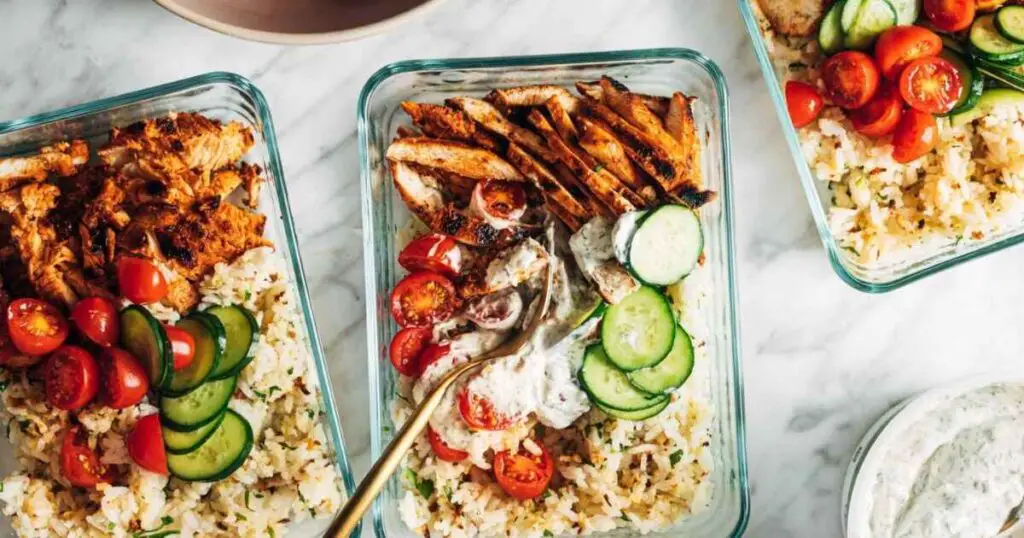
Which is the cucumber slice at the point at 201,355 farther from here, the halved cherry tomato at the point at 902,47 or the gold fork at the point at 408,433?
the halved cherry tomato at the point at 902,47

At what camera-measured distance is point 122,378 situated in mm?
2430

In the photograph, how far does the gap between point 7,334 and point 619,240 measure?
5.24 feet

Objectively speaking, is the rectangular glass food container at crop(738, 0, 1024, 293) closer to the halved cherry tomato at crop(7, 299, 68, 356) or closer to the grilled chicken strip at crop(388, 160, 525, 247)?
the grilled chicken strip at crop(388, 160, 525, 247)

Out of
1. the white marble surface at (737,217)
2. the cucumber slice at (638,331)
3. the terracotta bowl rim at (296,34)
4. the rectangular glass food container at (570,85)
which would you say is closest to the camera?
the terracotta bowl rim at (296,34)

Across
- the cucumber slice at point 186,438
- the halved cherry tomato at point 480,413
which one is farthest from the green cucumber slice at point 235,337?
the halved cherry tomato at point 480,413

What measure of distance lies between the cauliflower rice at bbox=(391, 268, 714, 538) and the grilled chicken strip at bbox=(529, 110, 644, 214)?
0.30m

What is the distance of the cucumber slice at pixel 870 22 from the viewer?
267 centimetres

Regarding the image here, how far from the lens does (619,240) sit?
246 cm

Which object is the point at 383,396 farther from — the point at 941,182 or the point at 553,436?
the point at 941,182

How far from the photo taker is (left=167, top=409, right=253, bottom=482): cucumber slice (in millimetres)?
2502

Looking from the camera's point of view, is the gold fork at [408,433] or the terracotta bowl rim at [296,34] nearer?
the gold fork at [408,433]

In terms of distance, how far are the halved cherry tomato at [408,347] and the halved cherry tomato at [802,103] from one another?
3.88ft

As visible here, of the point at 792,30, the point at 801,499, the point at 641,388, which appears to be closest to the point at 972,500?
the point at 801,499

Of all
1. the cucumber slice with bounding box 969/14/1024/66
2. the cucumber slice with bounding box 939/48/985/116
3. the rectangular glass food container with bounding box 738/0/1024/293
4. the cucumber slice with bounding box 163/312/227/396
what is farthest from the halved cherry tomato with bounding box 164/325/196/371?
the cucumber slice with bounding box 969/14/1024/66
